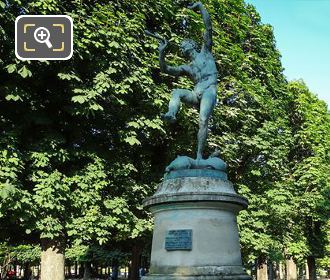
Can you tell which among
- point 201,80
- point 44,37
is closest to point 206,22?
point 201,80

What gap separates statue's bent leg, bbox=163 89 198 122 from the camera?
29.0 feet

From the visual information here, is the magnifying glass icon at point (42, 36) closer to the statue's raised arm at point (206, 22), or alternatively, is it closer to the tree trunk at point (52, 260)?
the statue's raised arm at point (206, 22)

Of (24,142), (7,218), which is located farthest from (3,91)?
(7,218)

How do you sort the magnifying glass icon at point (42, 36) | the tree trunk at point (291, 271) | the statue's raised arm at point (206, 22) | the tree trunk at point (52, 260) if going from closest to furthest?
1. the magnifying glass icon at point (42, 36)
2. the statue's raised arm at point (206, 22)
3. the tree trunk at point (52, 260)
4. the tree trunk at point (291, 271)

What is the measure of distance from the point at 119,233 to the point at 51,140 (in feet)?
13.7

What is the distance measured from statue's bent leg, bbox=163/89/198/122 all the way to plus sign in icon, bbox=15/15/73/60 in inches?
104

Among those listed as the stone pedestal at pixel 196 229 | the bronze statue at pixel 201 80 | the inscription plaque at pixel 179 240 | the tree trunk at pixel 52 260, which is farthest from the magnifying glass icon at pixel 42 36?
the tree trunk at pixel 52 260

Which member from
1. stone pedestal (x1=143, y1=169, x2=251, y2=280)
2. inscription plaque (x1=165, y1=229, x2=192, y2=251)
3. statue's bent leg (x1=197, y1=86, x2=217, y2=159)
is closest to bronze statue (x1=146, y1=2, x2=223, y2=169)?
statue's bent leg (x1=197, y1=86, x2=217, y2=159)

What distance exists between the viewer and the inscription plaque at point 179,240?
862 cm

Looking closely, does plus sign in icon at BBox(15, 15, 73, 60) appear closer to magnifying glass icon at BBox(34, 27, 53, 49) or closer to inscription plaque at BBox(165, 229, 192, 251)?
magnifying glass icon at BBox(34, 27, 53, 49)

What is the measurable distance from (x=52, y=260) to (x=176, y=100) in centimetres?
834

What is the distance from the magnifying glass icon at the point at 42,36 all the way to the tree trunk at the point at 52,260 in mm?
9726

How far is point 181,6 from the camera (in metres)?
20.0

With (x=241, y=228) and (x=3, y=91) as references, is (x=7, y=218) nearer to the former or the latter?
(x=3, y=91)
